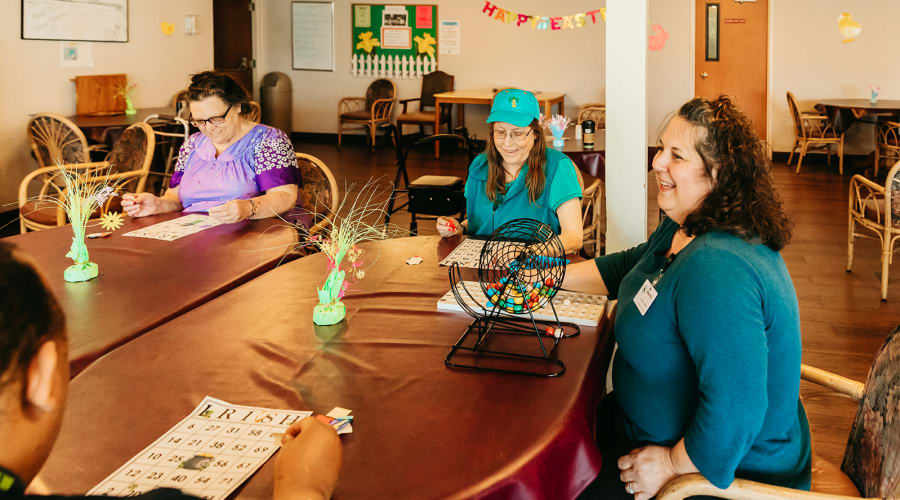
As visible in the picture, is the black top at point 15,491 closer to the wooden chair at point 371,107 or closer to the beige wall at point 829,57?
the wooden chair at point 371,107

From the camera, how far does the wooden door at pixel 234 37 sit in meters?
11.8

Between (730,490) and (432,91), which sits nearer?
(730,490)

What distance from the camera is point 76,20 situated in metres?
7.21

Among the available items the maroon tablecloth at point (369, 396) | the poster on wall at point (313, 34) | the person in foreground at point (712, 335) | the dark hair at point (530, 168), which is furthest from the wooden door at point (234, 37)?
the person in foreground at point (712, 335)

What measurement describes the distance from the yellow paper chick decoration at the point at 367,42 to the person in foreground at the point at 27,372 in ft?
38.7

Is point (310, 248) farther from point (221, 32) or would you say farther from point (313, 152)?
point (221, 32)

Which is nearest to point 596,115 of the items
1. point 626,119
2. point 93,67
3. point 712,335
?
point 93,67

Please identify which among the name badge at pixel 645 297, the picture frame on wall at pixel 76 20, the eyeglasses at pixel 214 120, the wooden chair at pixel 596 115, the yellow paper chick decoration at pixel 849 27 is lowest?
the name badge at pixel 645 297

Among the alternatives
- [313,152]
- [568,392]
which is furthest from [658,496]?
[313,152]

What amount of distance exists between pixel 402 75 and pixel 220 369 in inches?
427

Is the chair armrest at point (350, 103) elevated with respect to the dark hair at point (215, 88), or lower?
elevated

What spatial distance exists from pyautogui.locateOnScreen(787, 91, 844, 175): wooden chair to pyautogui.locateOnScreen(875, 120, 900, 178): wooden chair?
0.56 meters

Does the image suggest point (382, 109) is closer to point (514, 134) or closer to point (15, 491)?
point (514, 134)

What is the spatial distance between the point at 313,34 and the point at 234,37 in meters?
1.19
